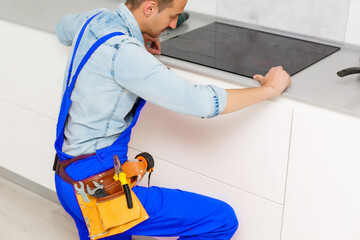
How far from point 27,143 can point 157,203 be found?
3.30 feet

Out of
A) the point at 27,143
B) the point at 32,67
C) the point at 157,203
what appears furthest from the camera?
the point at 27,143

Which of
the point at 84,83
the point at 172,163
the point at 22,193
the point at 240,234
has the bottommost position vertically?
the point at 22,193

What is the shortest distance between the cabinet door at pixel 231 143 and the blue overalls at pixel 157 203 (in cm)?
13

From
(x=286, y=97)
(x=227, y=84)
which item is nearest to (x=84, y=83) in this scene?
(x=227, y=84)

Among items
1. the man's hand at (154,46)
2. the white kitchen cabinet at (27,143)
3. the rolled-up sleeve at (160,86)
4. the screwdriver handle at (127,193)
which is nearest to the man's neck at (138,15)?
the rolled-up sleeve at (160,86)

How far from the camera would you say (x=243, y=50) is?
6.59 ft

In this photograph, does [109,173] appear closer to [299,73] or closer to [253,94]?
[253,94]

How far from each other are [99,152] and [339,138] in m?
0.68

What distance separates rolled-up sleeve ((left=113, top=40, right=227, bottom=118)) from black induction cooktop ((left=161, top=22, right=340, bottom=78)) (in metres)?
0.27

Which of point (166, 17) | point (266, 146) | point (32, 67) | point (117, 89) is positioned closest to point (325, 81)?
point (266, 146)

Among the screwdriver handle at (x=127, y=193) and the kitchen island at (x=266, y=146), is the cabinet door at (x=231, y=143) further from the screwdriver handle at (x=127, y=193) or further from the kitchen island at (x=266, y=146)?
the screwdriver handle at (x=127, y=193)

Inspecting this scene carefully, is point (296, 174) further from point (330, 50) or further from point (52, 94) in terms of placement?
point (52, 94)

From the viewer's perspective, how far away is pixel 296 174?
1.71m

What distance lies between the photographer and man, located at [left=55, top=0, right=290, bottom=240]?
5.07 ft
